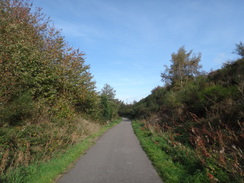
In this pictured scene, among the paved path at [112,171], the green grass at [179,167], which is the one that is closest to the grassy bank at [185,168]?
the green grass at [179,167]

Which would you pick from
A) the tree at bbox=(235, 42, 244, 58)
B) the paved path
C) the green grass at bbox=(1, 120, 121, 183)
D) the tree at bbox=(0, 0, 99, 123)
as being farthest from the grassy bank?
the tree at bbox=(235, 42, 244, 58)

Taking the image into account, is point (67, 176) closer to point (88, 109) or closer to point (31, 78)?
point (31, 78)

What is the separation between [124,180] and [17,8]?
46.2 feet

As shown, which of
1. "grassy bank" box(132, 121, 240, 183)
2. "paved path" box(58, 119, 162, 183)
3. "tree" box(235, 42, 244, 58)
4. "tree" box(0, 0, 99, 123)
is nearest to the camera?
"grassy bank" box(132, 121, 240, 183)

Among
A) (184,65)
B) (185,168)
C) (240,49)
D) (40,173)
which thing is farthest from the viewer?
(184,65)

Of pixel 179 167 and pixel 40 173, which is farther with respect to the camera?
pixel 179 167

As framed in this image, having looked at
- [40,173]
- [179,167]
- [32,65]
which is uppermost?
[32,65]

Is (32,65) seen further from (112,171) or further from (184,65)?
(184,65)

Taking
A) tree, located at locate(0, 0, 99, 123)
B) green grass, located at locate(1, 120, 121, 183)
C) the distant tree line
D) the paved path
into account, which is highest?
tree, located at locate(0, 0, 99, 123)

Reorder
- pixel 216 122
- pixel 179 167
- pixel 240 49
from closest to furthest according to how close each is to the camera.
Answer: pixel 179 167, pixel 216 122, pixel 240 49

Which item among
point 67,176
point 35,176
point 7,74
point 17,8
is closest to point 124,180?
point 67,176

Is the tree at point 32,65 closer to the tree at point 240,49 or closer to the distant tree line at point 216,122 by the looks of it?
the distant tree line at point 216,122

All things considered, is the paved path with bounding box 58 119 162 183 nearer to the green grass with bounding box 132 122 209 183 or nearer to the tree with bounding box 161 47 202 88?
the green grass with bounding box 132 122 209 183

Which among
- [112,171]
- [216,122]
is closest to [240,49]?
[216,122]
